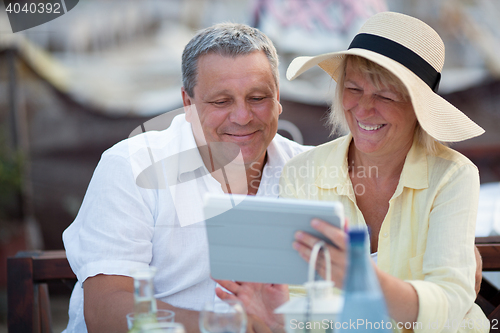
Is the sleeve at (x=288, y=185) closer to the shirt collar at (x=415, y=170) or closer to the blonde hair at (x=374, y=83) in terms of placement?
the blonde hair at (x=374, y=83)

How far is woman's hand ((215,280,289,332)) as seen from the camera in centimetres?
139

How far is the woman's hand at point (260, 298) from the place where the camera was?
54.9 inches

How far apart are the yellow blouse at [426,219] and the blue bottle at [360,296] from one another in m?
0.51

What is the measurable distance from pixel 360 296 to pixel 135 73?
10.8 ft

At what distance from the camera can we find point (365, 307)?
35.9 inches

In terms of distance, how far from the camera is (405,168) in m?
1.81

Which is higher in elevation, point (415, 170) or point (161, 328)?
point (415, 170)

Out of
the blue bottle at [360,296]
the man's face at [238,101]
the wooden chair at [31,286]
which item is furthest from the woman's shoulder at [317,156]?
the blue bottle at [360,296]

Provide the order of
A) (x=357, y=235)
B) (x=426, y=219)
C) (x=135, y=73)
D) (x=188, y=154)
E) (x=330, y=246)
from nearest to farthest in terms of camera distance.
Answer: (x=357, y=235)
(x=330, y=246)
(x=426, y=219)
(x=188, y=154)
(x=135, y=73)

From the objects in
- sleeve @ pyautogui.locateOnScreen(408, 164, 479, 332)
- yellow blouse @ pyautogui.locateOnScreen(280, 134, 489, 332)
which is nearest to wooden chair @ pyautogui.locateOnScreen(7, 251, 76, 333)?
yellow blouse @ pyautogui.locateOnScreen(280, 134, 489, 332)

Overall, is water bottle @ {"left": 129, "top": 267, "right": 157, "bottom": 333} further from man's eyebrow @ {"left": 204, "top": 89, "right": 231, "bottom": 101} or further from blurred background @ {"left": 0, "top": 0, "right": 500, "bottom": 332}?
blurred background @ {"left": 0, "top": 0, "right": 500, "bottom": 332}

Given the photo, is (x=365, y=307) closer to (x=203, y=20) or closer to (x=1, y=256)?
(x=203, y=20)

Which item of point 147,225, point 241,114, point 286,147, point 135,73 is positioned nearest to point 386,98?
point 241,114

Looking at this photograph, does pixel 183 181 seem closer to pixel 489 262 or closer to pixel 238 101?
pixel 238 101
